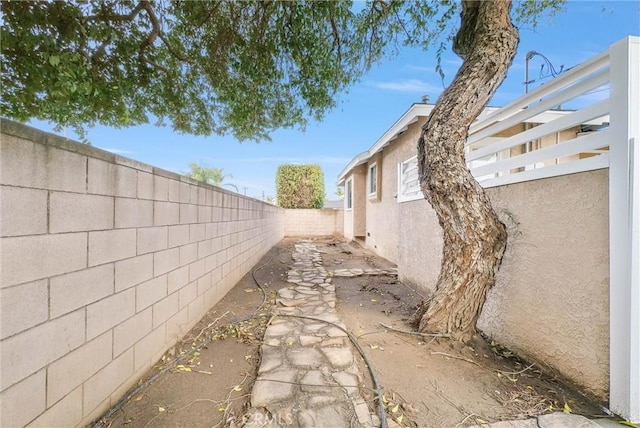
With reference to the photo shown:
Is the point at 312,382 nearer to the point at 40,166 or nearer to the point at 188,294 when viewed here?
the point at 188,294

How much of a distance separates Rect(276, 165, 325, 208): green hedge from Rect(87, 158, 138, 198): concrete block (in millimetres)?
13166

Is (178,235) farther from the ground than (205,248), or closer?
farther from the ground

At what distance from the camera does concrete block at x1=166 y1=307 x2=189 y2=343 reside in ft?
9.14

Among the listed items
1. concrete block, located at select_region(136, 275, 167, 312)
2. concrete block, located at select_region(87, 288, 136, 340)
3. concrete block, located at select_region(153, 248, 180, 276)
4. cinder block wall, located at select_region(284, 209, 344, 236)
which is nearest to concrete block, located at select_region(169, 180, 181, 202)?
concrete block, located at select_region(153, 248, 180, 276)

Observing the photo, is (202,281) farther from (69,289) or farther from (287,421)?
(287,421)

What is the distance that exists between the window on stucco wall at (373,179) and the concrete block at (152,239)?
7.41m

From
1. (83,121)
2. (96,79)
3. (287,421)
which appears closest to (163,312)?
(287,421)

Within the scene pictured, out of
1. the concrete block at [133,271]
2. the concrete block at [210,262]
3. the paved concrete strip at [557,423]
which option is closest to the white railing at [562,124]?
the paved concrete strip at [557,423]

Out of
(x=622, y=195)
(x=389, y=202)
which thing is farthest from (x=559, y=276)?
(x=389, y=202)

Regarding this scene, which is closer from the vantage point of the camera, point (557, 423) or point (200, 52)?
point (557, 423)

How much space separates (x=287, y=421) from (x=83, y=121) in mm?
5526

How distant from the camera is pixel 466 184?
9.05 ft

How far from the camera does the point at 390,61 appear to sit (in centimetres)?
493

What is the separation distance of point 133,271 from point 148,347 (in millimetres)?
732
